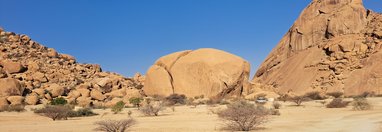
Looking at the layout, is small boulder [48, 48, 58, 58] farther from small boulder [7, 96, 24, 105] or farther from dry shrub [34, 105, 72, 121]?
dry shrub [34, 105, 72, 121]

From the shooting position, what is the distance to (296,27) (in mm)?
79250

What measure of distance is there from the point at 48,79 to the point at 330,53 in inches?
1644

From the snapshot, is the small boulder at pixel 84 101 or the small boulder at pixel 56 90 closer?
the small boulder at pixel 84 101

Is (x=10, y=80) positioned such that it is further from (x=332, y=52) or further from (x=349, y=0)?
(x=349, y=0)

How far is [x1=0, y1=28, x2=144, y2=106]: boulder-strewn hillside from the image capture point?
40.4 m

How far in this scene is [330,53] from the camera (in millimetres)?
67250

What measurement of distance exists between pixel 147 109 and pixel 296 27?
5646 centimetres

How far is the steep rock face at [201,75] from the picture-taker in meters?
44.2

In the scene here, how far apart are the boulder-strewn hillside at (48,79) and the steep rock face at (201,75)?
2786mm

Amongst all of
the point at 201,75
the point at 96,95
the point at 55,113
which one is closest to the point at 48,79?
the point at 96,95

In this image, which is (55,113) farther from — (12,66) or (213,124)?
(12,66)

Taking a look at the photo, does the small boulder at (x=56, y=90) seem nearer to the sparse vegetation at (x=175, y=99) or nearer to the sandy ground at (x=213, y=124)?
the sparse vegetation at (x=175, y=99)

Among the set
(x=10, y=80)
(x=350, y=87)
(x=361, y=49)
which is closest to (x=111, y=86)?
(x=10, y=80)

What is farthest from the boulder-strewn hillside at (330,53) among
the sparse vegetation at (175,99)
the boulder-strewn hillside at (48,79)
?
the sparse vegetation at (175,99)
